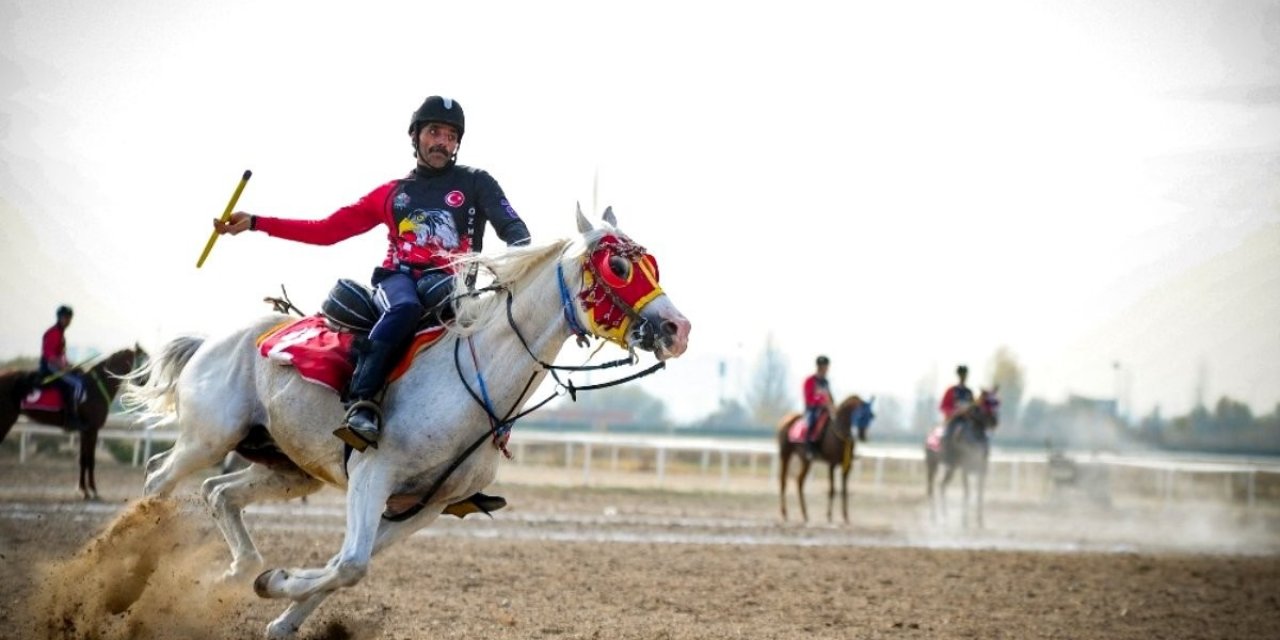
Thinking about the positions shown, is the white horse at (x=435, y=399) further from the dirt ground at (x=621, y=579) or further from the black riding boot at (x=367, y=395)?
the dirt ground at (x=621, y=579)

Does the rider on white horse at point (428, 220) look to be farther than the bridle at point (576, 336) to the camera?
Yes

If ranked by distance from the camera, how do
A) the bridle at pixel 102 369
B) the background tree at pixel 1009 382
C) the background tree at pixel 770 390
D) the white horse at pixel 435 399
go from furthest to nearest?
the background tree at pixel 1009 382 < the background tree at pixel 770 390 < the bridle at pixel 102 369 < the white horse at pixel 435 399

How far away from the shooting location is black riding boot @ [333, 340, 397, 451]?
714cm

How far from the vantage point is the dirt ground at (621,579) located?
827 centimetres

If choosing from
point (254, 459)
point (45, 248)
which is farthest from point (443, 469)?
point (45, 248)

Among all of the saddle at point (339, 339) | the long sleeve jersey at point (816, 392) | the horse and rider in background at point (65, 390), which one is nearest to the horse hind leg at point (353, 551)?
the saddle at point (339, 339)

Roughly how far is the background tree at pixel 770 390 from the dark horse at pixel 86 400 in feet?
164

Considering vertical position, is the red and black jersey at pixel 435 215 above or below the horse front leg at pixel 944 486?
above

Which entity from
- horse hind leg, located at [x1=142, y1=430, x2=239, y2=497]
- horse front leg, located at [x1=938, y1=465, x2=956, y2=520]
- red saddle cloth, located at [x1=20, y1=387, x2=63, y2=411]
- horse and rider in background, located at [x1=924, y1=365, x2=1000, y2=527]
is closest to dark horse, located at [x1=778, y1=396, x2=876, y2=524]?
horse front leg, located at [x1=938, y1=465, x2=956, y2=520]

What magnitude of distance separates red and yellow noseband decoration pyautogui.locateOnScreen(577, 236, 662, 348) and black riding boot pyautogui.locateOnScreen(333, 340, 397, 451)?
4.32ft

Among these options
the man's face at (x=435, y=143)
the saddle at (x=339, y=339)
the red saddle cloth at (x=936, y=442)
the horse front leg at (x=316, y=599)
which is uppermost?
the man's face at (x=435, y=143)

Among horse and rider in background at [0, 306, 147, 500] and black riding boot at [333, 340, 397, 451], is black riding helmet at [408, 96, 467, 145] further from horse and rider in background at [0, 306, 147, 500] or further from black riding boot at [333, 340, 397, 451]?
horse and rider in background at [0, 306, 147, 500]

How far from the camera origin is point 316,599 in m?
7.40

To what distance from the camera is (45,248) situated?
48.7 feet
